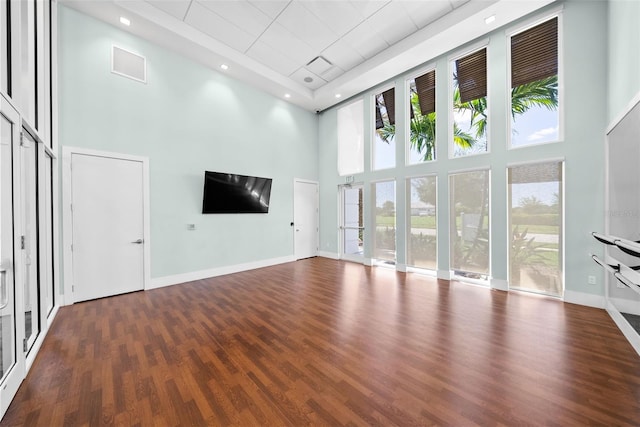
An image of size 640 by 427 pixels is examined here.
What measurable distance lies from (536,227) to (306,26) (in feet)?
18.2

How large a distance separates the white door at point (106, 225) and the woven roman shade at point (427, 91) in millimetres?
6137

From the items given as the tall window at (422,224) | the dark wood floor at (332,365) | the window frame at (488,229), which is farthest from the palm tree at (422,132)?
the dark wood floor at (332,365)

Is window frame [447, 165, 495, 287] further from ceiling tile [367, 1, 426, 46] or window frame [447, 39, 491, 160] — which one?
ceiling tile [367, 1, 426, 46]

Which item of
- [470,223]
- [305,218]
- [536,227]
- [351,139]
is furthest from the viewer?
[305,218]

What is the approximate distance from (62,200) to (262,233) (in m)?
3.71

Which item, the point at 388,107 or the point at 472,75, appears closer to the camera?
the point at 472,75

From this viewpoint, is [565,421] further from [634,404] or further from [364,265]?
[364,265]

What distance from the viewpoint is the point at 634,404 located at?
174cm

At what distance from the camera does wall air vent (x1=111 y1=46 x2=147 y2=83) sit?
13.9ft

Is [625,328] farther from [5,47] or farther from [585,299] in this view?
[5,47]

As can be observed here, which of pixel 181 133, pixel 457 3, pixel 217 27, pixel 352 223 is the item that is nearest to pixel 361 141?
pixel 352 223

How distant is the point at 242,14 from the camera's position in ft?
14.3

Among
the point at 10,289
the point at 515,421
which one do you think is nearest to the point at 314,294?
the point at 515,421

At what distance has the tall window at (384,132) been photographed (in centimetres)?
628
